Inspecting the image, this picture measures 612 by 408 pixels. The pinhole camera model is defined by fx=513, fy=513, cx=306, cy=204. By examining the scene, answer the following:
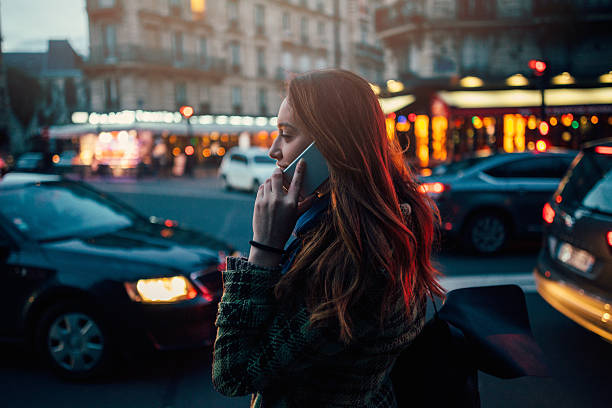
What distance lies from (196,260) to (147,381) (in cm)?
93

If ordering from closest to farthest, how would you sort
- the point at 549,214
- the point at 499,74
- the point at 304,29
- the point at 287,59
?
the point at 549,214 < the point at 499,74 < the point at 287,59 < the point at 304,29

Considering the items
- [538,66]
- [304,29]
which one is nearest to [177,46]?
[304,29]

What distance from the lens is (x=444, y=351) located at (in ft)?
4.60

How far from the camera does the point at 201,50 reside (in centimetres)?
4119

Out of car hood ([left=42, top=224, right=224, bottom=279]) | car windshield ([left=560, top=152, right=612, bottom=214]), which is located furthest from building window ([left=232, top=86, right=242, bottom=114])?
car windshield ([left=560, top=152, right=612, bottom=214])

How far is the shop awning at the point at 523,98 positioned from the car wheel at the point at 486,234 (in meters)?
17.9

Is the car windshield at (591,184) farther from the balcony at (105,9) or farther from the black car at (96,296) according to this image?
the balcony at (105,9)

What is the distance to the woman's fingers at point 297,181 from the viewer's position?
4.05ft

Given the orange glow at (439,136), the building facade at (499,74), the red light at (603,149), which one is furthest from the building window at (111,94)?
the red light at (603,149)

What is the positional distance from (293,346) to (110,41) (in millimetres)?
40353

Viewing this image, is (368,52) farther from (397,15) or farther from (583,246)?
(583,246)

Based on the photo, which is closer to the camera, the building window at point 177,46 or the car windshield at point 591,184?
the car windshield at point 591,184

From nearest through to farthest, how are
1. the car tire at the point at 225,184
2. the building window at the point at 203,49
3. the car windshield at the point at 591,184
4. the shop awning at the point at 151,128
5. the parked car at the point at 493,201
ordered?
the car windshield at the point at 591,184 < the parked car at the point at 493,201 < the car tire at the point at 225,184 < the shop awning at the point at 151,128 < the building window at the point at 203,49

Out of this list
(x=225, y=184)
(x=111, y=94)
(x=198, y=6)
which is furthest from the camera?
(x=198, y=6)
